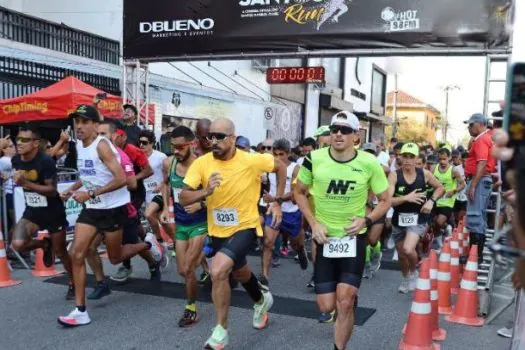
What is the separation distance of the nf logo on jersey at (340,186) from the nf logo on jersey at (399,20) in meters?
6.08

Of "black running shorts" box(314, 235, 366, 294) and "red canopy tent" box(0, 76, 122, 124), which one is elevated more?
"red canopy tent" box(0, 76, 122, 124)

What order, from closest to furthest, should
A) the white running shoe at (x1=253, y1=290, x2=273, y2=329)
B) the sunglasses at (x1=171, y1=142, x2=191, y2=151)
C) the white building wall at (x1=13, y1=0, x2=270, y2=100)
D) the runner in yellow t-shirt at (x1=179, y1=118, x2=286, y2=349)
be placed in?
1. the runner in yellow t-shirt at (x1=179, y1=118, x2=286, y2=349)
2. the white running shoe at (x1=253, y1=290, x2=273, y2=329)
3. the sunglasses at (x1=171, y1=142, x2=191, y2=151)
4. the white building wall at (x1=13, y1=0, x2=270, y2=100)

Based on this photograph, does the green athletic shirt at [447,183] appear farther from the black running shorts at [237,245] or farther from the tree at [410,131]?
the tree at [410,131]

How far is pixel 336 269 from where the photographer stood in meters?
4.37

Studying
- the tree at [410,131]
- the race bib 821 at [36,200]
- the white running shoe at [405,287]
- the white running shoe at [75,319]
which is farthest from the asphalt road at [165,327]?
the tree at [410,131]

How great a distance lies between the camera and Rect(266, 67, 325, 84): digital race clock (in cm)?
1304

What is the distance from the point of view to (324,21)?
10109 millimetres

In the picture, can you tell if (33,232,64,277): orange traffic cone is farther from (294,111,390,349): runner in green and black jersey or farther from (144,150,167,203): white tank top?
(294,111,390,349): runner in green and black jersey

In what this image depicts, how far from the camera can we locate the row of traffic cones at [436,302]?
15.7ft

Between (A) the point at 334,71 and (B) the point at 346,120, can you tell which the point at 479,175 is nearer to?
(B) the point at 346,120

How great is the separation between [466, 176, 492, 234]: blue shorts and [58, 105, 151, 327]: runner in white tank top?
15.8 ft

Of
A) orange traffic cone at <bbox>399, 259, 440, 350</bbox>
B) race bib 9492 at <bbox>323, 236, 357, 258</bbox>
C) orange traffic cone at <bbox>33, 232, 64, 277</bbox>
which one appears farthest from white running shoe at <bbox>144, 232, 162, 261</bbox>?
orange traffic cone at <bbox>399, 259, 440, 350</bbox>

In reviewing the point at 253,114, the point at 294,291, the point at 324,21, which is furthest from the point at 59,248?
the point at 253,114

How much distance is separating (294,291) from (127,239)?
2117 mm
